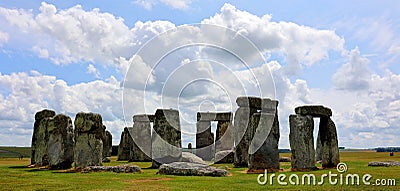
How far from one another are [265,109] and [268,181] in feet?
23.5

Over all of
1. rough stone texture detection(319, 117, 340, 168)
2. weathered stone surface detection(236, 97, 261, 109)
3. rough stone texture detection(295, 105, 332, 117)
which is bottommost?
rough stone texture detection(319, 117, 340, 168)

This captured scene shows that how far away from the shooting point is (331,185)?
13320 mm

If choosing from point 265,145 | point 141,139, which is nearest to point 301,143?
point 265,145

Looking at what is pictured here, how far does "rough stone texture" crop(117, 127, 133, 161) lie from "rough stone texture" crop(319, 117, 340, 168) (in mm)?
18263

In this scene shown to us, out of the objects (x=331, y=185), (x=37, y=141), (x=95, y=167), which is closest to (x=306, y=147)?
(x=331, y=185)

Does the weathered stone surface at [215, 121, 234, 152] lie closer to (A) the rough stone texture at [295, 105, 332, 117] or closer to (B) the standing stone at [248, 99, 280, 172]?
(A) the rough stone texture at [295, 105, 332, 117]

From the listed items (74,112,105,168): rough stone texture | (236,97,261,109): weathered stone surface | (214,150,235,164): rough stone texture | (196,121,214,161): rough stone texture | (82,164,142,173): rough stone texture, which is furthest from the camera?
(196,121,214,161): rough stone texture

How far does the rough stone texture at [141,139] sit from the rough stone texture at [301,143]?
1621cm

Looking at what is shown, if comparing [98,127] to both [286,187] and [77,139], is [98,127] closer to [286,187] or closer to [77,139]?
[77,139]

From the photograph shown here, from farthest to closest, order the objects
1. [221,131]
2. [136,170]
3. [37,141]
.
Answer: [221,131]
[37,141]
[136,170]

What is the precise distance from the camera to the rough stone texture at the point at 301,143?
20406mm

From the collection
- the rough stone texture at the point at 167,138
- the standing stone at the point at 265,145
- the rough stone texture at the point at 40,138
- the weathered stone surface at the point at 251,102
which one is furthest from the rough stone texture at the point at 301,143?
the rough stone texture at the point at 40,138

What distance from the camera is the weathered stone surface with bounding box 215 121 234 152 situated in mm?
33906

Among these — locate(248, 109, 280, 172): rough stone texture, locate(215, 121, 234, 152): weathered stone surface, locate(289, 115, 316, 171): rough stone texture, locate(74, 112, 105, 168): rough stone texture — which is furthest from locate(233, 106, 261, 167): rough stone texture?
locate(215, 121, 234, 152): weathered stone surface
